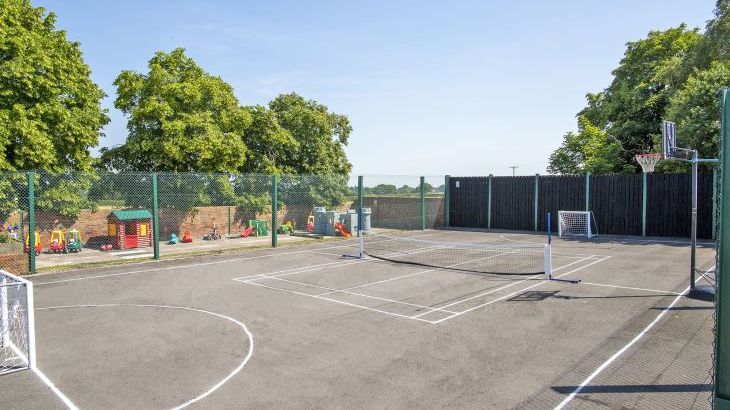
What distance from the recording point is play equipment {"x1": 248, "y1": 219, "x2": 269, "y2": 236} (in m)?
25.9

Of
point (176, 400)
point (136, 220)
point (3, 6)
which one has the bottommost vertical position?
point (176, 400)

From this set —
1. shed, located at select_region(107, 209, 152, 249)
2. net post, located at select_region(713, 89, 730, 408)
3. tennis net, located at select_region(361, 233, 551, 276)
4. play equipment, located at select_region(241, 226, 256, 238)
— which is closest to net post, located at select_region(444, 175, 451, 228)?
tennis net, located at select_region(361, 233, 551, 276)

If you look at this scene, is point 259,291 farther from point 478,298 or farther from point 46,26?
point 46,26

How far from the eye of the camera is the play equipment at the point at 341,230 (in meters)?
Result: 25.0

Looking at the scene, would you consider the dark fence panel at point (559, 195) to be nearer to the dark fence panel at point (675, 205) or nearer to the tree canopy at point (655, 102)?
the dark fence panel at point (675, 205)

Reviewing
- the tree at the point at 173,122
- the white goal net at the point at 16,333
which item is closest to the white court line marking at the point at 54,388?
the white goal net at the point at 16,333

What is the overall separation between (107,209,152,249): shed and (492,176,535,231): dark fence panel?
19521mm

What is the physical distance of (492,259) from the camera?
17.4 metres

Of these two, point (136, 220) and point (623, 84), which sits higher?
point (623, 84)

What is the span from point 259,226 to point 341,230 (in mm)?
4498

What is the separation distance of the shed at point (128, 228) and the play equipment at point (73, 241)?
45.7 inches

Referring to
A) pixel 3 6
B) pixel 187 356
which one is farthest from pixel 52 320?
pixel 3 6

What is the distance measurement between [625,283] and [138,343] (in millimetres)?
11478

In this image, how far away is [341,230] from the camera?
82.0 ft
